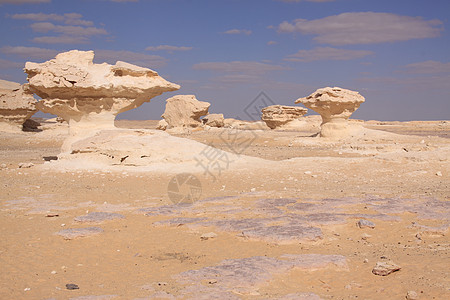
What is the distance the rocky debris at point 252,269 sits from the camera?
12.3 ft

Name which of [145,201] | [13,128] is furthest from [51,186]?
[13,128]

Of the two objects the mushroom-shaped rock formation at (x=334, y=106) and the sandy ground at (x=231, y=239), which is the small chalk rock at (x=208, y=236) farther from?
the mushroom-shaped rock formation at (x=334, y=106)

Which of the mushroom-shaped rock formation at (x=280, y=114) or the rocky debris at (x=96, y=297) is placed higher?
the mushroom-shaped rock formation at (x=280, y=114)

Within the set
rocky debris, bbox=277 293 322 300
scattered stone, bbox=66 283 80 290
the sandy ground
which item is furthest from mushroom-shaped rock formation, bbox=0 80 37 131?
rocky debris, bbox=277 293 322 300

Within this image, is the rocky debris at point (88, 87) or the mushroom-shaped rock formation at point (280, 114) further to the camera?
the mushroom-shaped rock formation at point (280, 114)

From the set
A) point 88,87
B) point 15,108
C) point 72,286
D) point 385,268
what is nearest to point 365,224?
point 385,268

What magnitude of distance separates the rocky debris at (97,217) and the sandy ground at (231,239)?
4cm

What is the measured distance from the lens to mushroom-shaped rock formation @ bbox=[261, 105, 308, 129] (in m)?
33.0

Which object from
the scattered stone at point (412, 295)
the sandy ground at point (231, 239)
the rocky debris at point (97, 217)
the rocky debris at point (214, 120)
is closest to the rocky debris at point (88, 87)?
the sandy ground at point (231, 239)

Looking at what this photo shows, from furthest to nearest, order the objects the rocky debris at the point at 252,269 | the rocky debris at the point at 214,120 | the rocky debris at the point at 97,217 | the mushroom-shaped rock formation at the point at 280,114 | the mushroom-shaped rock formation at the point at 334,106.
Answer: the rocky debris at the point at 214,120, the mushroom-shaped rock formation at the point at 280,114, the mushroom-shaped rock formation at the point at 334,106, the rocky debris at the point at 97,217, the rocky debris at the point at 252,269

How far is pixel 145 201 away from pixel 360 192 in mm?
4137

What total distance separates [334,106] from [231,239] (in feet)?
55.4

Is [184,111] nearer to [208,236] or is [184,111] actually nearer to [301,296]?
[208,236]

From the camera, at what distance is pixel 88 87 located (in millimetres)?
12477
